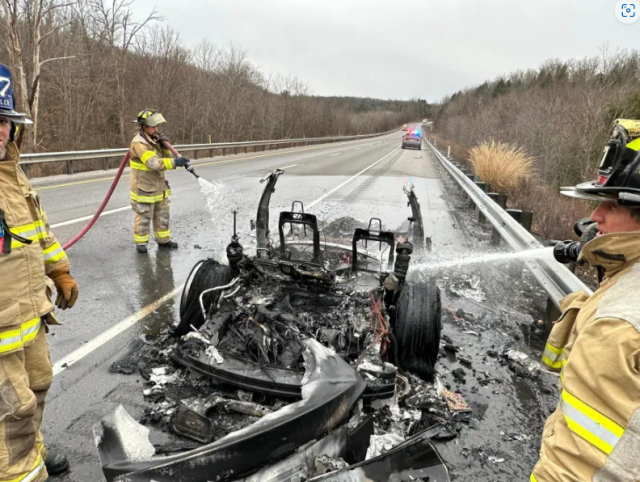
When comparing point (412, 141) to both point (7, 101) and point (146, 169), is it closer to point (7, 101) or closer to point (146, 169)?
point (146, 169)

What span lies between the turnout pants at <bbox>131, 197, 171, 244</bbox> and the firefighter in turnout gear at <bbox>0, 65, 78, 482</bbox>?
4.56 meters

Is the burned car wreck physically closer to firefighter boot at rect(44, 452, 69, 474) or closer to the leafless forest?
firefighter boot at rect(44, 452, 69, 474)

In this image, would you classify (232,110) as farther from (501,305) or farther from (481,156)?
(501,305)

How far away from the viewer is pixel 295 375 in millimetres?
2629

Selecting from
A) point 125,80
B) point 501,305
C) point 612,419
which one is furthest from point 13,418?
point 125,80

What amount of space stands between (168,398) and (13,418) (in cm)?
Result: 114

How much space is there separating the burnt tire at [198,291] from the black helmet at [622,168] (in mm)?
3026

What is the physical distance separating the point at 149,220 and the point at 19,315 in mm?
5002

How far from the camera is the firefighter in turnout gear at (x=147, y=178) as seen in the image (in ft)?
21.5

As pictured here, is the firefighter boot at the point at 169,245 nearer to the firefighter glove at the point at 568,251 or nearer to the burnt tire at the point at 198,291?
the burnt tire at the point at 198,291

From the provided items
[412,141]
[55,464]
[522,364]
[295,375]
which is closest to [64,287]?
[55,464]

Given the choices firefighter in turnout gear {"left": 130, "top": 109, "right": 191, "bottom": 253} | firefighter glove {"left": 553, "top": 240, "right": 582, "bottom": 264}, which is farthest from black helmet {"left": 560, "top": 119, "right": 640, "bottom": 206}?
firefighter in turnout gear {"left": 130, "top": 109, "right": 191, "bottom": 253}

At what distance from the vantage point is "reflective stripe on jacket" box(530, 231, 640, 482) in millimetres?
1184

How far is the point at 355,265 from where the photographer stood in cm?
394
